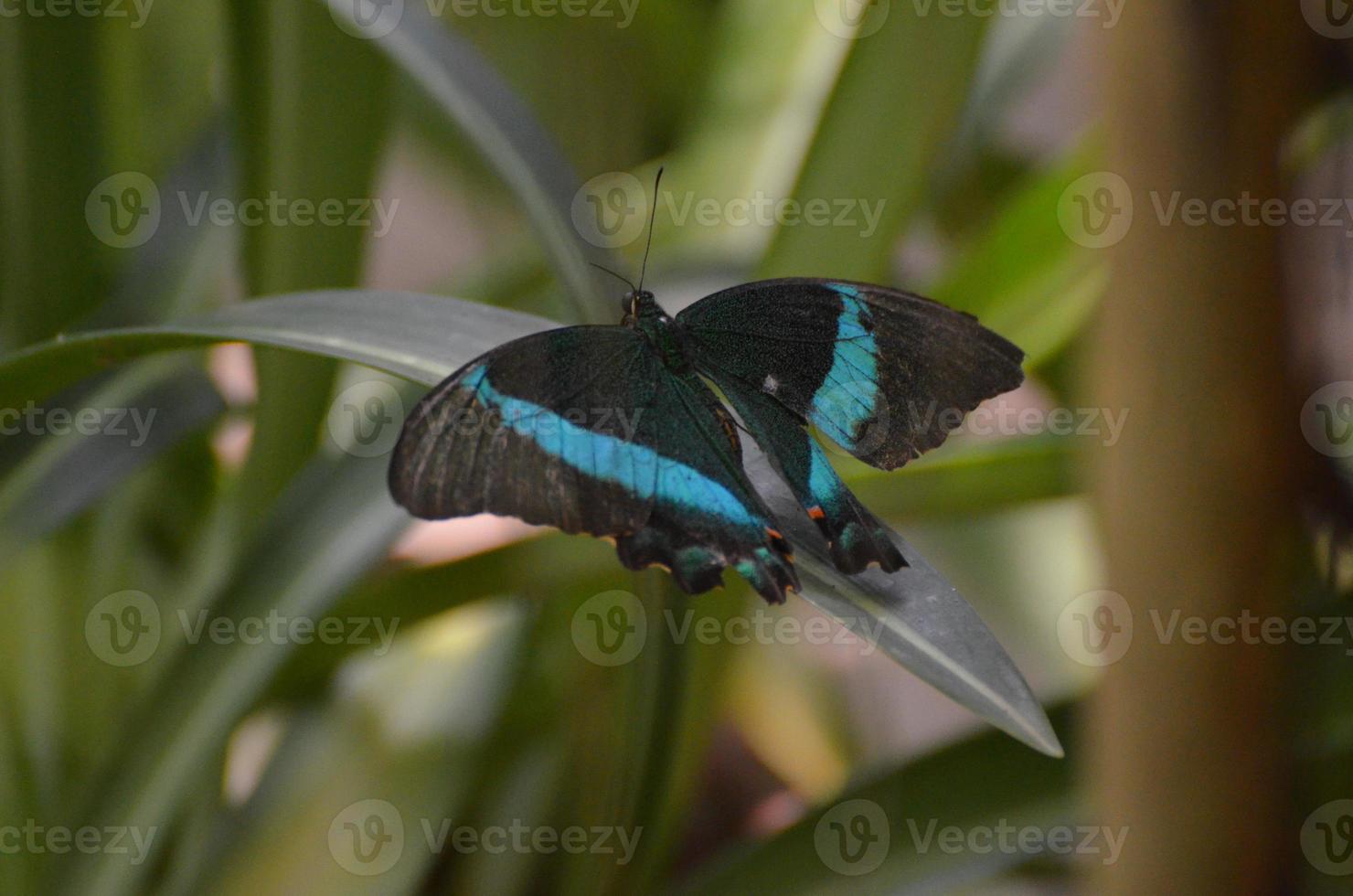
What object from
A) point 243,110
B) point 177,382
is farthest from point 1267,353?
point 177,382

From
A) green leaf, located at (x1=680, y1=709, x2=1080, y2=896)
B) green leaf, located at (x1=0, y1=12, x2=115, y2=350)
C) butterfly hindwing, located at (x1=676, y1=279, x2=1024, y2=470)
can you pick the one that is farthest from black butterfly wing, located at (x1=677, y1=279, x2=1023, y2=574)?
green leaf, located at (x1=0, y1=12, x2=115, y2=350)

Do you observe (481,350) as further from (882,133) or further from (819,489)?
(882,133)

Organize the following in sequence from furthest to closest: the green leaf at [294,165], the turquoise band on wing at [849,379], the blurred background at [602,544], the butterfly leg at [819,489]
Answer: the green leaf at [294,165] < the turquoise band on wing at [849,379] < the butterfly leg at [819,489] < the blurred background at [602,544]

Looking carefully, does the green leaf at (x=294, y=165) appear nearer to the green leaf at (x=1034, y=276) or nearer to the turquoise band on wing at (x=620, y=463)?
the turquoise band on wing at (x=620, y=463)

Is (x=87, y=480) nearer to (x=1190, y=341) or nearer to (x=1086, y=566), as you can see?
(x=1190, y=341)

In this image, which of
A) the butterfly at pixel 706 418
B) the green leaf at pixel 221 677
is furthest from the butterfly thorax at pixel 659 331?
the green leaf at pixel 221 677

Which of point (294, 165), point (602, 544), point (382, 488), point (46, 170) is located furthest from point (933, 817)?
point (46, 170)

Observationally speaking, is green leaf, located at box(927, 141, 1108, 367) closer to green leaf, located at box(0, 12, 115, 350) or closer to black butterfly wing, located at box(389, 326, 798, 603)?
black butterfly wing, located at box(389, 326, 798, 603)
